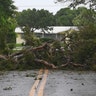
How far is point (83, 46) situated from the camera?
2041 centimetres

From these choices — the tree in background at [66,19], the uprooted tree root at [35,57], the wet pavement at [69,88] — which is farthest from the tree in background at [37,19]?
the wet pavement at [69,88]

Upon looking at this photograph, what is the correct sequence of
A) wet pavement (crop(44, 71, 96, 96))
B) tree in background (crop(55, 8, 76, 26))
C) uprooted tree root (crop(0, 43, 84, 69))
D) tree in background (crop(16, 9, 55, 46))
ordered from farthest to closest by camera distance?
1. tree in background (crop(55, 8, 76, 26))
2. tree in background (crop(16, 9, 55, 46))
3. uprooted tree root (crop(0, 43, 84, 69))
4. wet pavement (crop(44, 71, 96, 96))

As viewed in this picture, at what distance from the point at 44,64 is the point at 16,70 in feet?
4.81

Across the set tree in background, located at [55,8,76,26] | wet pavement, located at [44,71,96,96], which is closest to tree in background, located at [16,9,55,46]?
tree in background, located at [55,8,76,26]

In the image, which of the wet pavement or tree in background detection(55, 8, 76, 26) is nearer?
the wet pavement

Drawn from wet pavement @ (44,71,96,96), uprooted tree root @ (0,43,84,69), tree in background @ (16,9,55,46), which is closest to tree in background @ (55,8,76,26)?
tree in background @ (16,9,55,46)

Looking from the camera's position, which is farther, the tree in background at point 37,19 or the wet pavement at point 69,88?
the tree in background at point 37,19

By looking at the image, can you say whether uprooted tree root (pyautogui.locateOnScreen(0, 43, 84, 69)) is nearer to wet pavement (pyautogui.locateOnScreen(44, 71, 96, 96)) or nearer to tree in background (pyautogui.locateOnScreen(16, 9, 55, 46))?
wet pavement (pyautogui.locateOnScreen(44, 71, 96, 96))

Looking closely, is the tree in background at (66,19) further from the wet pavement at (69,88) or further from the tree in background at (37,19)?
the wet pavement at (69,88)

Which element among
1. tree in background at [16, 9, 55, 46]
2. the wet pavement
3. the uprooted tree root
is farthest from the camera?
tree in background at [16, 9, 55, 46]

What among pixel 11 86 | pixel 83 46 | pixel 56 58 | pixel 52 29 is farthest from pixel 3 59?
pixel 52 29

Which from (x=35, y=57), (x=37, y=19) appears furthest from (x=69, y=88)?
(x=37, y=19)

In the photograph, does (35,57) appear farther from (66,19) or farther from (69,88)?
(66,19)

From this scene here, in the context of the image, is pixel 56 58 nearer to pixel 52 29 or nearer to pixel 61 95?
pixel 61 95
